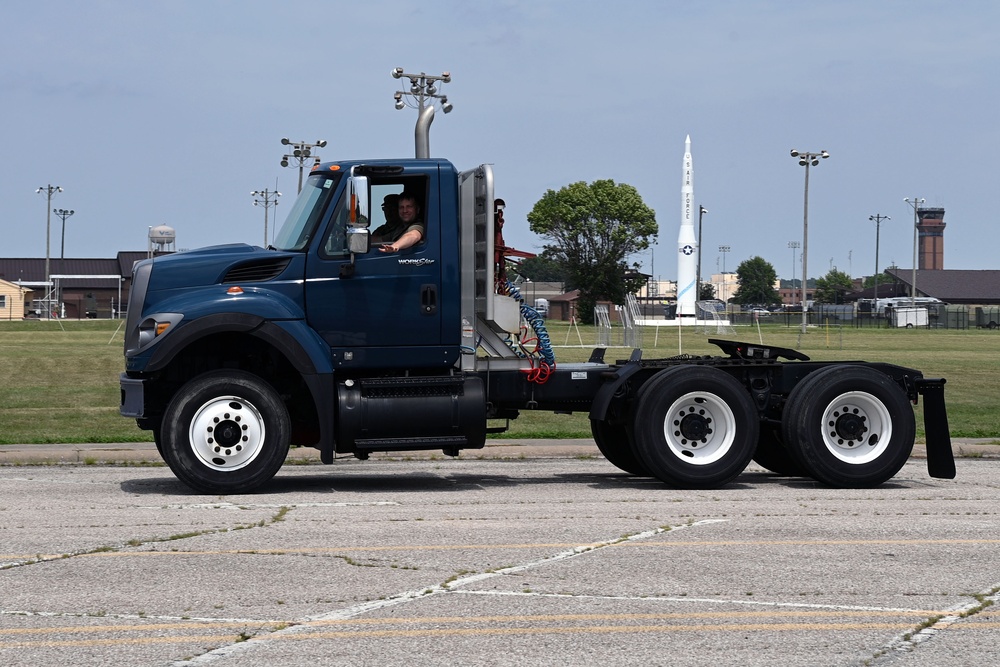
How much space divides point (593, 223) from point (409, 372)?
101 m

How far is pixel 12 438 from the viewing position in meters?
17.3

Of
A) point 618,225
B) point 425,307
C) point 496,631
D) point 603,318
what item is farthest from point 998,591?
point 618,225

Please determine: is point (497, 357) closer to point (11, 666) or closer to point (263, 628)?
point (263, 628)

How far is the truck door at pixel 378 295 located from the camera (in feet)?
40.2

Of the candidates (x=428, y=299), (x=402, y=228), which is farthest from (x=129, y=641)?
(x=402, y=228)

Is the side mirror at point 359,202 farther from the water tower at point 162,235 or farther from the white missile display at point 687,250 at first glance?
the white missile display at point 687,250

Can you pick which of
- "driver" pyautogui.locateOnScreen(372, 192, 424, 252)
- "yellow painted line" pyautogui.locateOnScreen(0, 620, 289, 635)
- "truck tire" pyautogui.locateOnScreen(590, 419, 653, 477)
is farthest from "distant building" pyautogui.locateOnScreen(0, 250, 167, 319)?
"yellow painted line" pyautogui.locateOnScreen(0, 620, 289, 635)

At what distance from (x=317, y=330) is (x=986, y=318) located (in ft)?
375

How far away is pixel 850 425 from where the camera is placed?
1280 cm

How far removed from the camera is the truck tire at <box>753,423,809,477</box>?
13.5m

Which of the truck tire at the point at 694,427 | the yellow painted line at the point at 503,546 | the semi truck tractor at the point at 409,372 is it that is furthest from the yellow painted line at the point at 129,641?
the truck tire at the point at 694,427

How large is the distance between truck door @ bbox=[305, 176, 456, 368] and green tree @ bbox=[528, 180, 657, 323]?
98.0 meters

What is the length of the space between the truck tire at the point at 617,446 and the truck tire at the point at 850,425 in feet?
5.60

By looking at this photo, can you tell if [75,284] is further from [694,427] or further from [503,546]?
[503,546]
